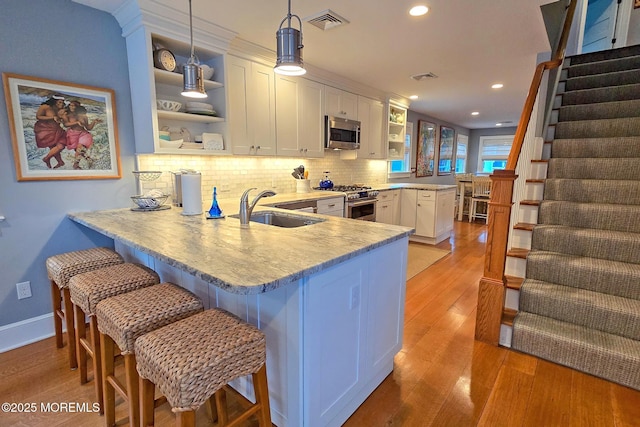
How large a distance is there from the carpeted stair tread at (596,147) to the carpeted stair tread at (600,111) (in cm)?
49

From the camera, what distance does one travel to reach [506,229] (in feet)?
6.79

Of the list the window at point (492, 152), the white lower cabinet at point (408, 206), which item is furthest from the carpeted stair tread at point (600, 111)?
the window at point (492, 152)

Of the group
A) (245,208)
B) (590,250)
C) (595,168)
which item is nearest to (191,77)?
(245,208)

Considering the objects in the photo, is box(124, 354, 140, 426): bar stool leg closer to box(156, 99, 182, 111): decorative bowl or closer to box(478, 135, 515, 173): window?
box(156, 99, 182, 111): decorative bowl

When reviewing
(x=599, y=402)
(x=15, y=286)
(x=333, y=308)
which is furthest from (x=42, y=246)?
(x=599, y=402)

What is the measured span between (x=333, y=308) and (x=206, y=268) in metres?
0.56

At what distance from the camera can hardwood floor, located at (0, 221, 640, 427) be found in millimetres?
1539

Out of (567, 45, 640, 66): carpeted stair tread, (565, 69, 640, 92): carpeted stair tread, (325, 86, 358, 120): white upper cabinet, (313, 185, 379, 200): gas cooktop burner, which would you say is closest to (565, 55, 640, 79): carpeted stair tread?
(565, 69, 640, 92): carpeted stair tread

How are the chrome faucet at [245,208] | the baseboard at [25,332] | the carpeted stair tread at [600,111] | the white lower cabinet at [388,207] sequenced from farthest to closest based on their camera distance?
1. the white lower cabinet at [388,207]
2. the carpeted stair tread at [600,111]
3. the baseboard at [25,332]
4. the chrome faucet at [245,208]

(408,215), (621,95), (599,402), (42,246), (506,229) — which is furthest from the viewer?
(408,215)

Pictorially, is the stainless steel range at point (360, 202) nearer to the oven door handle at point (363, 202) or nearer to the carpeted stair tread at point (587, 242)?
the oven door handle at point (363, 202)

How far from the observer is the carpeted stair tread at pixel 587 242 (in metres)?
2.13

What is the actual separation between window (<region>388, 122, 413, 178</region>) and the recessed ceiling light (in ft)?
13.0

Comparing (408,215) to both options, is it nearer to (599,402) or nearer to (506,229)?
(506,229)
